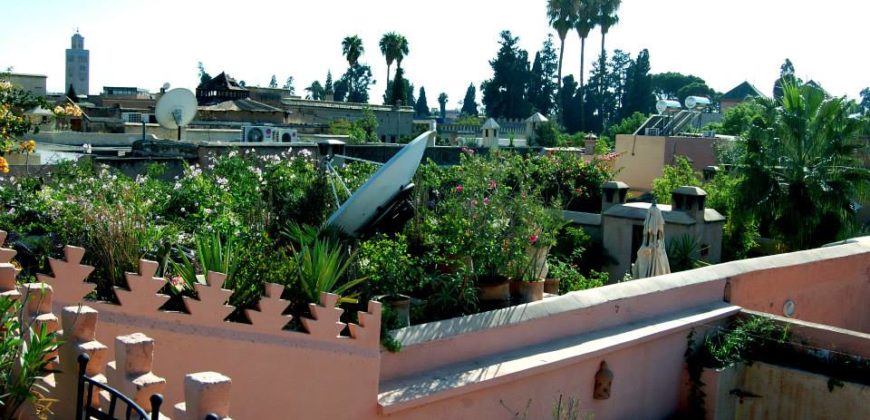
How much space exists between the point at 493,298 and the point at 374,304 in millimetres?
2072

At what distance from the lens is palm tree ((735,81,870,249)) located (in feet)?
49.9

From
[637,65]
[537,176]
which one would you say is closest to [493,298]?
[537,176]

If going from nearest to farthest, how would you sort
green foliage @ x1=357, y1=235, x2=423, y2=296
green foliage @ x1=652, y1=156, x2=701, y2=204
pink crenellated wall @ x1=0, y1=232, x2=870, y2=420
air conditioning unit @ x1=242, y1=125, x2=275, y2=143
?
1. pink crenellated wall @ x1=0, y1=232, x2=870, y2=420
2. green foliage @ x1=357, y1=235, x2=423, y2=296
3. green foliage @ x1=652, y1=156, x2=701, y2=204
4. air conditioning unit @ x1=242, y1=125, x2=275, y2=143

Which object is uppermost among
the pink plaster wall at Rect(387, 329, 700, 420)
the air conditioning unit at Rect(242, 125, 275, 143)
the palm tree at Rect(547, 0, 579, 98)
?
the palm tree at Rect(547, 0, 579, 98)

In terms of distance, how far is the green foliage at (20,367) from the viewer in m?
3.88

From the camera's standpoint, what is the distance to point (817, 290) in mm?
12289

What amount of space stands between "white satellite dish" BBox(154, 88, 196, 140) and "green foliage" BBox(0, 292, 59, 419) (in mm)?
13252

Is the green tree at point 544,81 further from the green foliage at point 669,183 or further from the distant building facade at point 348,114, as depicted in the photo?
the green foliage at point 669,183

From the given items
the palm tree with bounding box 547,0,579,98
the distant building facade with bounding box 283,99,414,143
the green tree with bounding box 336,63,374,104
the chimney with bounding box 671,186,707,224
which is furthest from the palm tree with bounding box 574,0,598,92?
the chimney with bounding box 671,186,707,224

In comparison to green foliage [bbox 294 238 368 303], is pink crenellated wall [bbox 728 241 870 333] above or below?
below

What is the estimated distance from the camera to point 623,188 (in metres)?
15.0

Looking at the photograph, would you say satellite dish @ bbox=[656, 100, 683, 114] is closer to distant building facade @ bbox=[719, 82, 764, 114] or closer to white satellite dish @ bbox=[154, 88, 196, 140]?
white satellite dish @ bbox=[154, 88, 196, 140]

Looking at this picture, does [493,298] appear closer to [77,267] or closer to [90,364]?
[77,267]

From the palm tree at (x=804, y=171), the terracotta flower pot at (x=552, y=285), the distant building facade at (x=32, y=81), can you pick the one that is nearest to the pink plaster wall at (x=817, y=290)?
the palm tree at (x=804, y=171)
